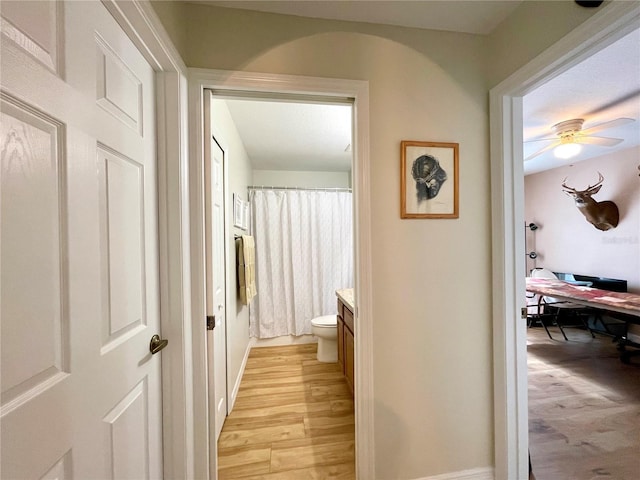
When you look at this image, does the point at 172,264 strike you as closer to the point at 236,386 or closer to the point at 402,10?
the point at 402,10

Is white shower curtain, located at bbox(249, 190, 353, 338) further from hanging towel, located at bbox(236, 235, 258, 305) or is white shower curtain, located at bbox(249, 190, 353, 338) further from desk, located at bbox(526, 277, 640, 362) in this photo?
desk, located at bbox(526, 277, 640, 362)

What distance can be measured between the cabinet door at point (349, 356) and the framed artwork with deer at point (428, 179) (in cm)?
116

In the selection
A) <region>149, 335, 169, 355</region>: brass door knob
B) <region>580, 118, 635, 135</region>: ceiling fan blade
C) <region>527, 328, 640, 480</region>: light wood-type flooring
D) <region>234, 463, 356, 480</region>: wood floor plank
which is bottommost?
<region>527, 328, 640, 480</region>: light wood-type flooring

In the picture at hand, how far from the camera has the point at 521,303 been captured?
1327mm

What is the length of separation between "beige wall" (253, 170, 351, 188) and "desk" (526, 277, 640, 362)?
→ 9.30 feet

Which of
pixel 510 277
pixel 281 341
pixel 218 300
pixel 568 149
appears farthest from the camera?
pixel 281 341

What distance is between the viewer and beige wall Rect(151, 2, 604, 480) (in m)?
1.29

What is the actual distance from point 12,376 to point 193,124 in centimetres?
104

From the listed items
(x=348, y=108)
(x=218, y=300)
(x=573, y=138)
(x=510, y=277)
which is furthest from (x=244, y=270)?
(x=573, y=138)

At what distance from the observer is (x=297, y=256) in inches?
134

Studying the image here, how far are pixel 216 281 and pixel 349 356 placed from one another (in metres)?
1.16

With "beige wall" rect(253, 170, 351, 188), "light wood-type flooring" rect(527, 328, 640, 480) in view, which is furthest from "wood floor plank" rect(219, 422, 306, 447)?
"beige wall" rect(253, 170, 351, 188)

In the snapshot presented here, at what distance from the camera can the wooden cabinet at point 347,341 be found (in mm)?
2010

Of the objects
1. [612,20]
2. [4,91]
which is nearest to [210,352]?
[4,91]
